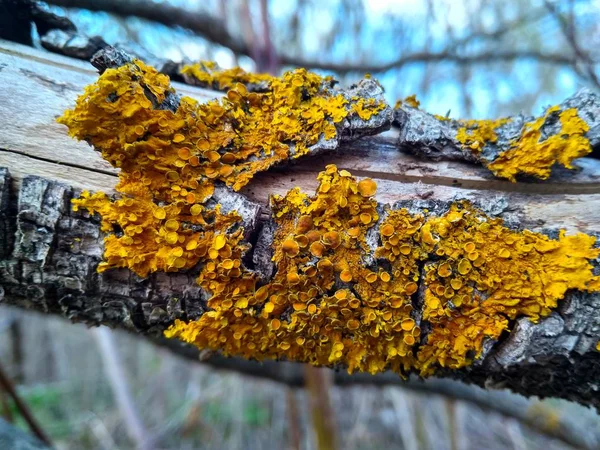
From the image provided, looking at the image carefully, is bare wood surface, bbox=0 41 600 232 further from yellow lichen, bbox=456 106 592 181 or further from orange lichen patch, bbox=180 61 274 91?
orange lichen patch, bbox=180 61 274 91

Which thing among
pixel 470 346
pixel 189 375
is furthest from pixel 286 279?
pixel 189 375

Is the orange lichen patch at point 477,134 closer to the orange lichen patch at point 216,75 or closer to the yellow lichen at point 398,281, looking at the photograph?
the yellow lichen at point 398,281

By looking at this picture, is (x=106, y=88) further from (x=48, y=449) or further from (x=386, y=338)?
(x=48, y=449)

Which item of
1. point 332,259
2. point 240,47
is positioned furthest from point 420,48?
point 332,259

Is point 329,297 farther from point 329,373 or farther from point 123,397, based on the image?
point 123,397

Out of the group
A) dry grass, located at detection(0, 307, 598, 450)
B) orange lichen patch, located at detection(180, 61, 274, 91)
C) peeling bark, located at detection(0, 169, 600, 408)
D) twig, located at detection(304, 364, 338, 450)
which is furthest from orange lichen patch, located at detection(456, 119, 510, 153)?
dry grass, located at detection(0, 307, 598, 450)
